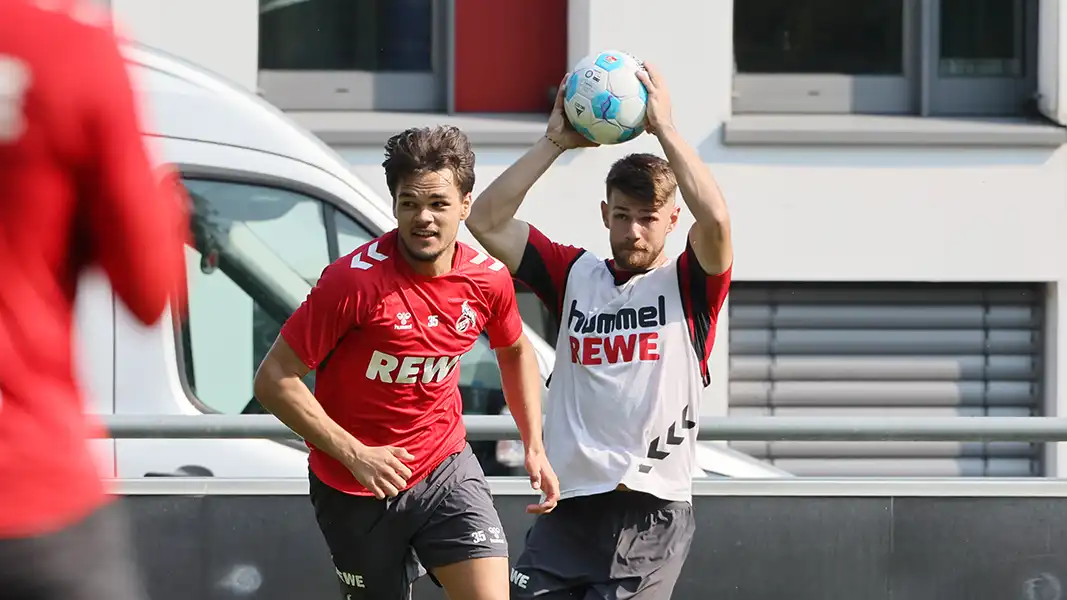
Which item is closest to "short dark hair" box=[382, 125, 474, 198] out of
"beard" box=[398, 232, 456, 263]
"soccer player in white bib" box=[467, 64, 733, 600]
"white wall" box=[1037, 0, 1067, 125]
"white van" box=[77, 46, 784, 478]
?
"beard" box=[398, 232, 456, 263]

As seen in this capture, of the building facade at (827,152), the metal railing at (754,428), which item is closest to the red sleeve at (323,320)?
the metal railing at (754,428)

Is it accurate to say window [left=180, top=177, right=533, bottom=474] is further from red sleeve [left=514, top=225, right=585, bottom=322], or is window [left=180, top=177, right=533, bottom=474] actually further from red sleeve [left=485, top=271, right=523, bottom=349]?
red sleeve [left=514, top=225, right=585, bottom=322]

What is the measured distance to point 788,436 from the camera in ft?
19.4

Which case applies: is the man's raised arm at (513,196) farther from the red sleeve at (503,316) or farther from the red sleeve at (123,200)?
the red sleeve at (123,200)

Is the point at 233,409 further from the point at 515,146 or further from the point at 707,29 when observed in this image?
the point at 707,29

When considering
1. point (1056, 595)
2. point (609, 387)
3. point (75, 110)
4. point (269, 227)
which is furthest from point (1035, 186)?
point (75, 110)

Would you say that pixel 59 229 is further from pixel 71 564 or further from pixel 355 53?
pixel 355 53

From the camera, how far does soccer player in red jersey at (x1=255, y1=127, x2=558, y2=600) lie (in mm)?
4855

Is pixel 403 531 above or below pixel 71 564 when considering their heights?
below

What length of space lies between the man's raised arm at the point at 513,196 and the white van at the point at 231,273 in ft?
4.45

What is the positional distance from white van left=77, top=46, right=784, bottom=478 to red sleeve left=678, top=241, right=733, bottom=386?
1.58 meters

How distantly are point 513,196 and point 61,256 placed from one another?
2.72 meters

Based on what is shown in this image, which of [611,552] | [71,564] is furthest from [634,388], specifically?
[71,564]

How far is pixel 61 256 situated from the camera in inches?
97.5
